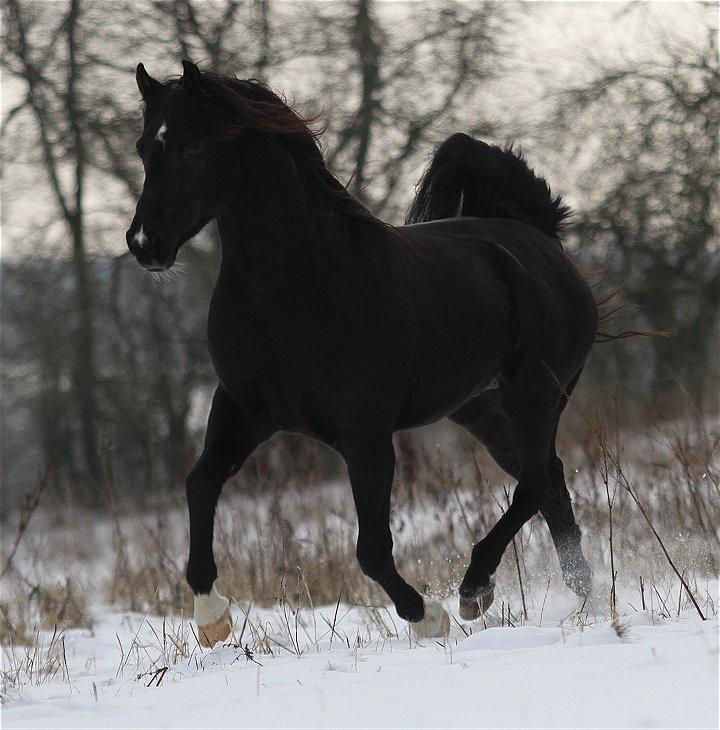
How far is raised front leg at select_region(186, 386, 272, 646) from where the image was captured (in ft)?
13.4

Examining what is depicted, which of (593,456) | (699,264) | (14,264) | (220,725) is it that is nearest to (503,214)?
(593,456)

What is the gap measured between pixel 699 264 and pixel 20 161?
35.0 ft

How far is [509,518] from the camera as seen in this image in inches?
183

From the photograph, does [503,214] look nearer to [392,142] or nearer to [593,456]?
[593,456]

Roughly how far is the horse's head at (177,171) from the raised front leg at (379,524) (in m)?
0.95

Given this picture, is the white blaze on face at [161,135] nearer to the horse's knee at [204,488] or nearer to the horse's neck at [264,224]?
the horse's neck at [264,224]

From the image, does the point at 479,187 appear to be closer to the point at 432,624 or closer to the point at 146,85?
the point at 146,85

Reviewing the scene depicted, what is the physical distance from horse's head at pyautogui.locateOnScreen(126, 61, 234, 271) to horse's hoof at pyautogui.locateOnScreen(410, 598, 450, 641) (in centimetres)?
157

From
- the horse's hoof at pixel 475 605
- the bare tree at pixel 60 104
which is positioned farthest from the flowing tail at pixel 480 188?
the bare tree at pixel 60 104

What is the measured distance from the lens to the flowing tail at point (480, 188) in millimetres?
5461

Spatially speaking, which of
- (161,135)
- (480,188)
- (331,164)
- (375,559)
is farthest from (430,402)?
(331,164)

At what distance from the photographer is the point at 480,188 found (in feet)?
18.1

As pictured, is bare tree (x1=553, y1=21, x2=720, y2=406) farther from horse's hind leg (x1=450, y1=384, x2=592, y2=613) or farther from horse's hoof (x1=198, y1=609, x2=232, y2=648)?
horse's hoof (x1=198, y1=609, x2=232, y2=648)

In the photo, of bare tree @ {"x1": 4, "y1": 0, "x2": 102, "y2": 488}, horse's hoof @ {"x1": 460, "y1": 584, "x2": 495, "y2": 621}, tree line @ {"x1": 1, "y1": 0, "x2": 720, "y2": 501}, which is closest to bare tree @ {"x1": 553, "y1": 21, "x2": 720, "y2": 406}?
tree line @ {"x1": 1, "y1": 0, "x2": 720, "y2": 501}
